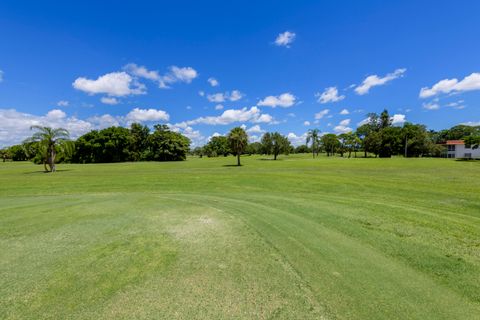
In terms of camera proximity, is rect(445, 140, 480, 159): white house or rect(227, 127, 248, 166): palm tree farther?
rect(445, 140, 480, 159): white house

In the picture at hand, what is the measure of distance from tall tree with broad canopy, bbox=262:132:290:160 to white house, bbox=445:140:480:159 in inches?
2200

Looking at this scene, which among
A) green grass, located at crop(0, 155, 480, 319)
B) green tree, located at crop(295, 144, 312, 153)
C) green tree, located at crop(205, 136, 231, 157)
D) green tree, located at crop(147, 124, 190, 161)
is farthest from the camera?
green tree, located at crop(295, 144, 312, 153)

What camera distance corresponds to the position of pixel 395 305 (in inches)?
132

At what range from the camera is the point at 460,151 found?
235 ft

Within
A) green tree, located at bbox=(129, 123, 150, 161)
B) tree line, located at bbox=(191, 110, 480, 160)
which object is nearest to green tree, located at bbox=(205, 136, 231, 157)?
tree line, located at bbox=(191, 110, 480, 160)

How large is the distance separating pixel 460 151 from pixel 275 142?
65.0m

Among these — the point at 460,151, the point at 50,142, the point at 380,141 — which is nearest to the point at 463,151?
the point at 460,151

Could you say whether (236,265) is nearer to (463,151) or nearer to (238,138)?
(238,138)

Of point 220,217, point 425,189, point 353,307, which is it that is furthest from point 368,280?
point 425,189

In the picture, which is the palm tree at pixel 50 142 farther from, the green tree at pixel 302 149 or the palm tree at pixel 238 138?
the green tree at pixel 302 149

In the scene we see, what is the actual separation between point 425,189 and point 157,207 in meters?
17.3

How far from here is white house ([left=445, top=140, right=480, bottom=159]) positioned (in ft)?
223

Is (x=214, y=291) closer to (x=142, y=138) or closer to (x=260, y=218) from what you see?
(x=260, y=218)

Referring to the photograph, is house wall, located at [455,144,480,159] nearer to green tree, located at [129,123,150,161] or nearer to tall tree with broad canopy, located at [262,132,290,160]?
tall tree with broad canopy, located at [262,132,290,160]
